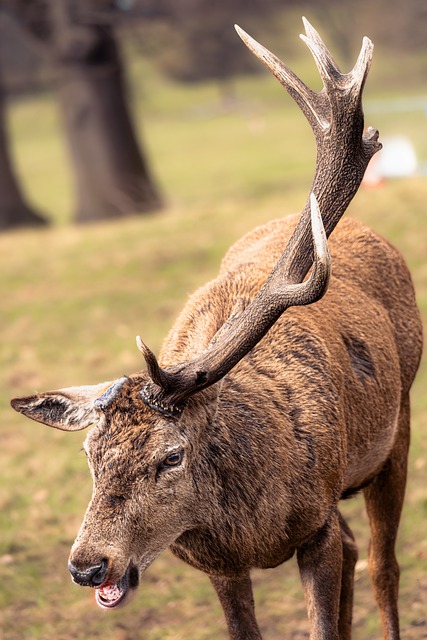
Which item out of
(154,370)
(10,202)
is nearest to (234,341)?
(154,370)

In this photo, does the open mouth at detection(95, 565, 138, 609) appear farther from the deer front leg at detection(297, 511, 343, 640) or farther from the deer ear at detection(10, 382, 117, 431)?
the deer front leg at detection(297, 511, 343, 640)

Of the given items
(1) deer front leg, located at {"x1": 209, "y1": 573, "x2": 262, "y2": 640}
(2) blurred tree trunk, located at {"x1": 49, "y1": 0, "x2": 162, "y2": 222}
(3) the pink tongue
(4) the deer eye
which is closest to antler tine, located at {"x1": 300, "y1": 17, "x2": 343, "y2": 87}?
(4) the deer eye

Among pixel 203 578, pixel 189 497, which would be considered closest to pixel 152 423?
pixel 189 497

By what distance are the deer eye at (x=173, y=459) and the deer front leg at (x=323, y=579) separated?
756mm

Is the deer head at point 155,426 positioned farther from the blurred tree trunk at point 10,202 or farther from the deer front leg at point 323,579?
the blurred tree trunk at point 10,202

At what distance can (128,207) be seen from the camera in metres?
15.8

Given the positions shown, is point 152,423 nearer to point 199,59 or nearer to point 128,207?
point 128,207

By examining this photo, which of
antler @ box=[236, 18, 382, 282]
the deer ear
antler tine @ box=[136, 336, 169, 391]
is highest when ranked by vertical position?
antler @ box=[236, 18, 382, 282]

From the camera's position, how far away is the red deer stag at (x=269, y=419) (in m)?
3.81

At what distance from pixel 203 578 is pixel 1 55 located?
3753 centimetres

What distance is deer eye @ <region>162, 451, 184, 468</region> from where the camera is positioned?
3.86 meters

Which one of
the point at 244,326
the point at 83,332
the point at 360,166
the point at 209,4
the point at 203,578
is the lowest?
the point at 203,578

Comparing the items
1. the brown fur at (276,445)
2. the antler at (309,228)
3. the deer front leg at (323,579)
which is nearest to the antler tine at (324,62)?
the antler at (309,228)

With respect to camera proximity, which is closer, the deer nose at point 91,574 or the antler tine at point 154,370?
the deer nose at point 91,574
